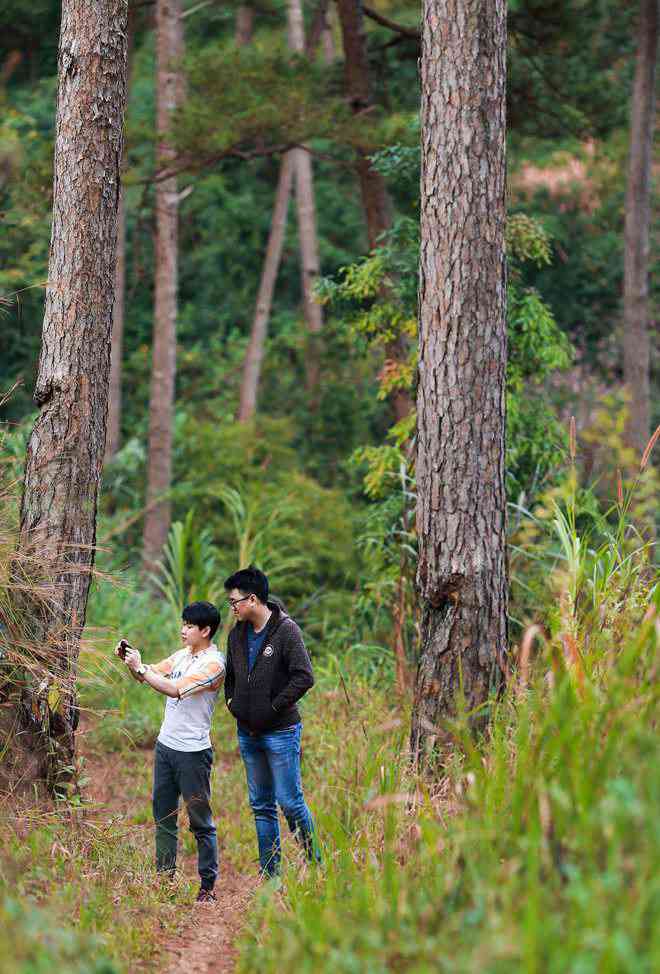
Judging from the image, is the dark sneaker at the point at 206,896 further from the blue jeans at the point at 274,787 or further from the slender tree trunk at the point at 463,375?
the slender tree trunk at the point at 463,375

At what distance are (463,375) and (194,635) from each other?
6.41 ft

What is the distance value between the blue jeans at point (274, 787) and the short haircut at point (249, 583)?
0.73m

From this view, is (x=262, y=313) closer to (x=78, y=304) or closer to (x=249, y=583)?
(x=78, y=304)

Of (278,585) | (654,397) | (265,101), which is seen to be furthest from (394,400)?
(654,397)

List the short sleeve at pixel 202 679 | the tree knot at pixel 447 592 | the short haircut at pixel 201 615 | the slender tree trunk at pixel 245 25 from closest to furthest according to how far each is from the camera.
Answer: the short sleeve at pixel 202 679, the short haircut at pixel 201 615, the tree knot at pixel 447 592, the slender tree trunk at pixel 245 25

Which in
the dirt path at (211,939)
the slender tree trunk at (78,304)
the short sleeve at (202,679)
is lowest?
the dirt path at (211,939)

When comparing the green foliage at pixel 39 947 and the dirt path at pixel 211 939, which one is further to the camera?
the dirt path at pixel 211 939

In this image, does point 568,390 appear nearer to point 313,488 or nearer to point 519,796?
point 313,488

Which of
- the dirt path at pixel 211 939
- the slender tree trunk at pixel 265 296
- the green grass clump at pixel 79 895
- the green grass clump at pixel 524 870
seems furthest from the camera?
the slender tree trunk at pixel 265 296

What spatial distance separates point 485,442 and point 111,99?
8.93ft

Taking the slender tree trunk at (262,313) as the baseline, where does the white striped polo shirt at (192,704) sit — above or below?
below

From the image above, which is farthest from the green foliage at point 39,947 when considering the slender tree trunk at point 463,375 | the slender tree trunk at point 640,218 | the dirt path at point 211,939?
the slender tree trunk at point 640,218

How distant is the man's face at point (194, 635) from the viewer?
5.78 m

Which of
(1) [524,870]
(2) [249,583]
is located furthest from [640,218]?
(1) [524,870]
